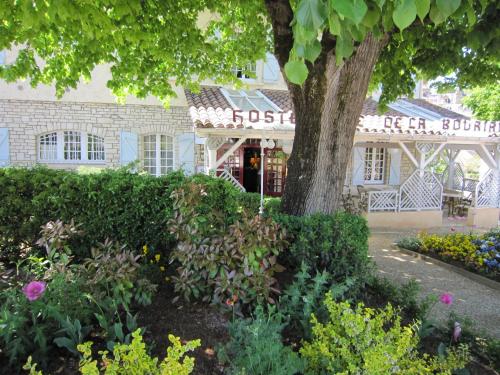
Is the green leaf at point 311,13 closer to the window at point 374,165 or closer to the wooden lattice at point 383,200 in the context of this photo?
the wooden lattice at point 383,200

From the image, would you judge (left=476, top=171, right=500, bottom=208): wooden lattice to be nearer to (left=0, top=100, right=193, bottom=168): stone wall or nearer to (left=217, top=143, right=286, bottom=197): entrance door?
(left=217, top=143, right=286, bottom=197): entrance door

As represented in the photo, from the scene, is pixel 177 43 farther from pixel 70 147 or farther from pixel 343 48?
pixel 70 147

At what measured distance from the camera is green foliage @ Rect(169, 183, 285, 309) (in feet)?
9.20

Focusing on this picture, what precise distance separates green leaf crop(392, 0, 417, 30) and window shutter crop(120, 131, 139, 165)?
9690 millimetres

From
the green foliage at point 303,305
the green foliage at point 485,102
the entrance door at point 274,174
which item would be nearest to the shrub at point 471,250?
the green foliage at point 303,305

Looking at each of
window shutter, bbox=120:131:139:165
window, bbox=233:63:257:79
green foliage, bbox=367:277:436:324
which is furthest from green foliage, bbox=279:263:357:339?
window shutter, bbox=120:131:139:165

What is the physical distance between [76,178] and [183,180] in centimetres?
134

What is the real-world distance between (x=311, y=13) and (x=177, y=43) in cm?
510

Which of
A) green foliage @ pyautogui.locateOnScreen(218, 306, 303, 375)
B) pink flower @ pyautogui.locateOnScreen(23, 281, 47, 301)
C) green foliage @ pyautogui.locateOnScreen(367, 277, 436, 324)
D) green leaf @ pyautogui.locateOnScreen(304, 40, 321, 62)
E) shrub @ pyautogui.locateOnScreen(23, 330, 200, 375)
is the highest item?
green leaf @ pyautogui.locateOnScreen(304, 40, 321, 62)

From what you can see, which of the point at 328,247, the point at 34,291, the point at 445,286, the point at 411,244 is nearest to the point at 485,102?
the point at 411,244

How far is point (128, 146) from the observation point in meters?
10.3

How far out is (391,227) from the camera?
996cm

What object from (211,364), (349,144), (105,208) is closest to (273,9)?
(349,144)

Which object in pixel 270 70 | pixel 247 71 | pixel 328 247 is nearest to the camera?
pixel 328 247
